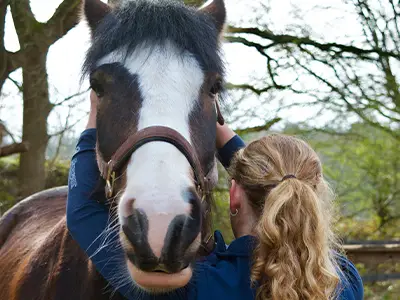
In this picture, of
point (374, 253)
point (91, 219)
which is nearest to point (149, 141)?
point (91, 219)

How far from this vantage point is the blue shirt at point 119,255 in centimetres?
214

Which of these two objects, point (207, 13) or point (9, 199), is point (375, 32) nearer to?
point (207, 13)

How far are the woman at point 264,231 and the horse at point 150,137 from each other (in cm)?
13

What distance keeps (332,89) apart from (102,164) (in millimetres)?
4870

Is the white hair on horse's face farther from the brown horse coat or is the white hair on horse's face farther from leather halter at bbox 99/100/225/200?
the brown horse coat

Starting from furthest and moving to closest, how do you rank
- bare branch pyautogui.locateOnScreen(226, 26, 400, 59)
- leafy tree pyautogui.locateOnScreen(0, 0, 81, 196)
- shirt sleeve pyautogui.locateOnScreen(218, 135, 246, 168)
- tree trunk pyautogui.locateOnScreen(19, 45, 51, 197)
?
bare branch pyautogui.locateOnScreen(226, 26, 400, 59) < tree trunk pyautogui.locateOnScreen(19, 45, 51, 197) < leafy tree pyautogui.locateOnScreen(0, 0, 81, 196) < shirt sleeve pyautogui.locateOnScreen(218, 135, 246, 168)

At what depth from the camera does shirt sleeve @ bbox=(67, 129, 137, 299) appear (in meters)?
2.17

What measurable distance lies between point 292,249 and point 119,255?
643mm

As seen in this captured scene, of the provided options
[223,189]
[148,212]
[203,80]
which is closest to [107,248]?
[148,212]

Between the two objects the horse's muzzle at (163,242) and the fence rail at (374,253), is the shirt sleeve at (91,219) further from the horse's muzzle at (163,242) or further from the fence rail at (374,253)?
the fence rail at (374,253)

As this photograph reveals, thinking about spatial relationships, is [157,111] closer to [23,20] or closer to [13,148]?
[23,20]

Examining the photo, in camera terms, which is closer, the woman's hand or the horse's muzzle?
the horse's muzzle

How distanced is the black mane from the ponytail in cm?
70

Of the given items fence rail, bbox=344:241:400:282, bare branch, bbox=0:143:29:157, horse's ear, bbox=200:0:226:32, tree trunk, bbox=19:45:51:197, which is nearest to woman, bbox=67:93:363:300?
horse's ear, bbox=200:0:226:32
